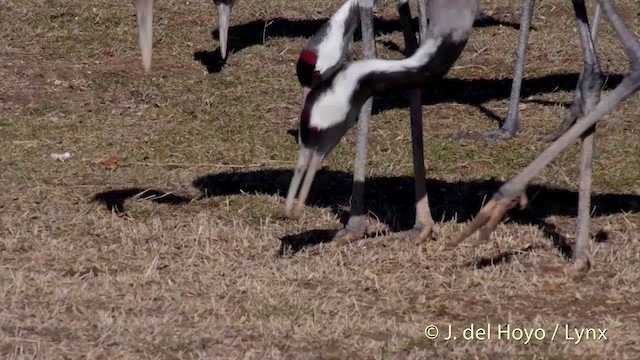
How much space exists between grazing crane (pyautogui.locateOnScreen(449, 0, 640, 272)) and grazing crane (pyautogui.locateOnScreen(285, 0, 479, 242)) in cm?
60

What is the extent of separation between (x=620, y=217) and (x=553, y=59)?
13.4 ft

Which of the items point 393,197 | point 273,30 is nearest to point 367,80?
point 393,197

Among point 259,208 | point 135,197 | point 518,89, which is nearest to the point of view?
point 259,208

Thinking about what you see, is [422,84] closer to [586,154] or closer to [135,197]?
[586,154]

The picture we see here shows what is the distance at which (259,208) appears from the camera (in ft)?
23.0

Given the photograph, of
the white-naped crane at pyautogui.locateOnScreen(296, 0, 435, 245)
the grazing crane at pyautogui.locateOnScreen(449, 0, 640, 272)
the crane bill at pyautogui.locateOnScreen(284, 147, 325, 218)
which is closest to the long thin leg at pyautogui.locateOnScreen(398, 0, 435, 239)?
the white-naped crane at pyautogui.locateOnScreen(296, 0, 435, 245)

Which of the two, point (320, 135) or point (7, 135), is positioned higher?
point (320, 135)

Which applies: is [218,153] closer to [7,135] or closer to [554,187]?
[7,135]

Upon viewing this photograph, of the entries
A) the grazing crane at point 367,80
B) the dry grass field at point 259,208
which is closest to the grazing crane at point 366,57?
the dry grass field at point 259,208

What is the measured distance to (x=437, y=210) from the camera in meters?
7.04

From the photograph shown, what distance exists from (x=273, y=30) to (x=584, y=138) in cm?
594

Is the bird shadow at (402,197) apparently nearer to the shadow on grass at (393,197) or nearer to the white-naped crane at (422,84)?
the shadow on grass at (393,197)

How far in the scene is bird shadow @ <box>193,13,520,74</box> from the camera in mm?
10828

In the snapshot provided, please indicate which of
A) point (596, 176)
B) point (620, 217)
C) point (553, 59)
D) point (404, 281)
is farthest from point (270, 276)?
point (553, 59)
